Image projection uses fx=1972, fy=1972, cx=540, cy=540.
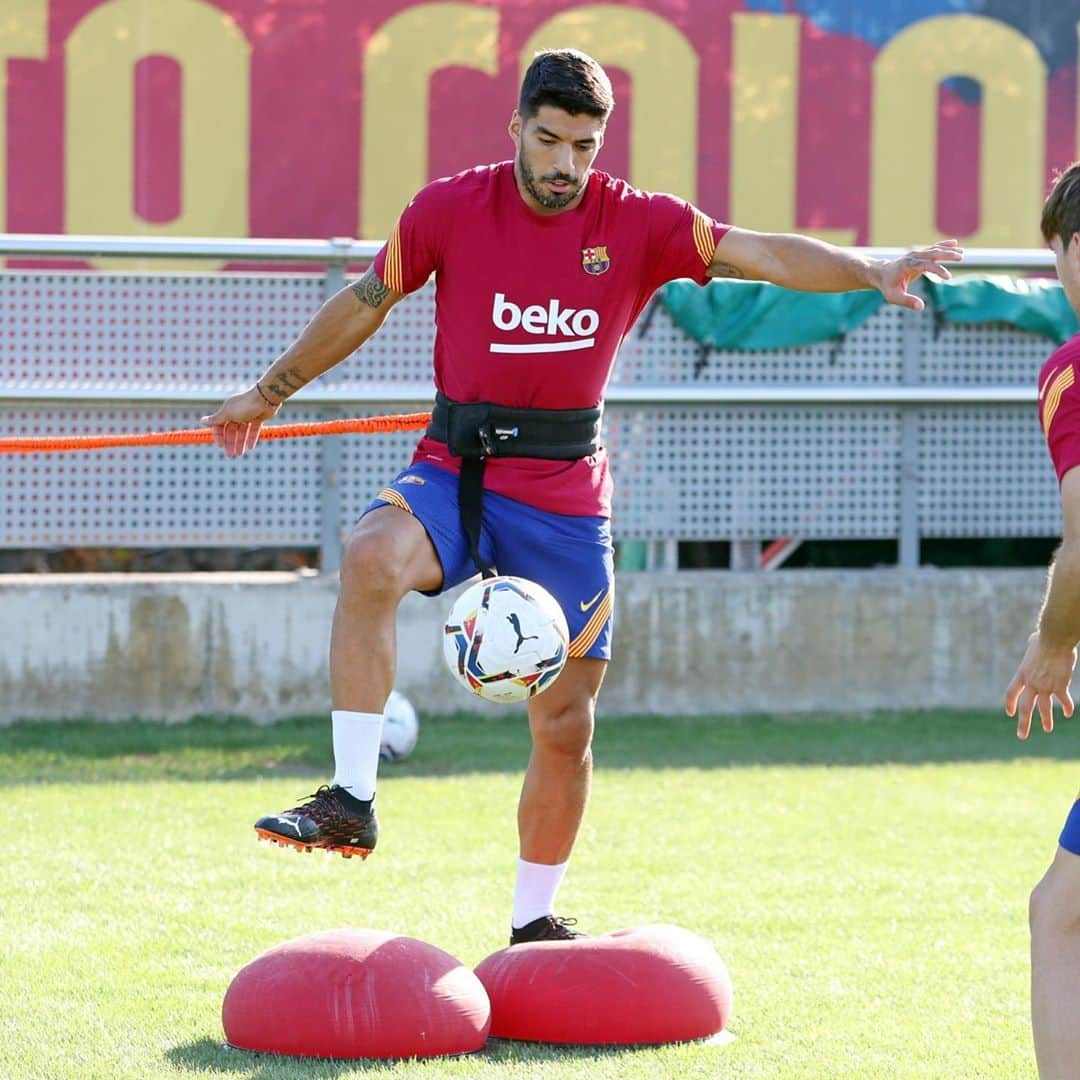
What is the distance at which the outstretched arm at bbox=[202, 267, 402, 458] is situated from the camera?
5.74 m

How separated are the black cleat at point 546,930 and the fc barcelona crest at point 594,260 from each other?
1947mm

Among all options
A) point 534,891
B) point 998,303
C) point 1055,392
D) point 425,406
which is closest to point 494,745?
point 425,406

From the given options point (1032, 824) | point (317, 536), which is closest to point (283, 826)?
point (1032, 824)

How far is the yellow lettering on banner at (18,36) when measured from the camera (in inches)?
522

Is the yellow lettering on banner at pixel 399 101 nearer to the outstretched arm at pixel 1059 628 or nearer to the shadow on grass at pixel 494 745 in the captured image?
the shadow on grass at pixel 494 745

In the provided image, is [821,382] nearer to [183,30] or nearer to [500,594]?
[183,30]

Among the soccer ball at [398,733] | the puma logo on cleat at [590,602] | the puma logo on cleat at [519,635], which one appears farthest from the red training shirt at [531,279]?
the soccer ball at [398,733]

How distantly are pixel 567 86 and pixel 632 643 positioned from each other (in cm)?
648

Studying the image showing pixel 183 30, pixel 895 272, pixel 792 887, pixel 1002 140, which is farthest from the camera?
pixel 1002 140

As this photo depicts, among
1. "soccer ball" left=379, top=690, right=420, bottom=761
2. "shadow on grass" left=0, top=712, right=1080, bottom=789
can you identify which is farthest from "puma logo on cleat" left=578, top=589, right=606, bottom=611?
"soccer ball" left=379, top=690, right=420, bottom=761

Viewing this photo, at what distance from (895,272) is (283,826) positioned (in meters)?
2.24

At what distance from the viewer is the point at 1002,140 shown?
570 inches

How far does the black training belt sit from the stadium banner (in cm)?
819

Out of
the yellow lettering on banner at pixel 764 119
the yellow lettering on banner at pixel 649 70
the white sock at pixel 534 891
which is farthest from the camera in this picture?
the yellow lettering on banner at pixel 764 119
